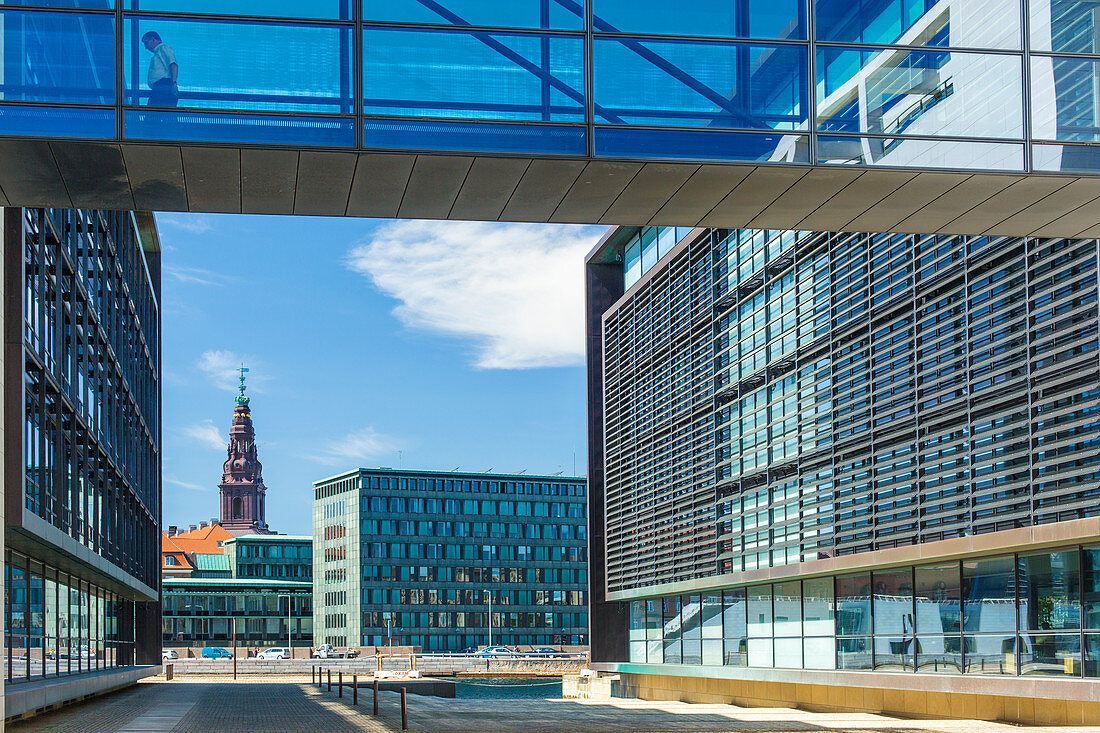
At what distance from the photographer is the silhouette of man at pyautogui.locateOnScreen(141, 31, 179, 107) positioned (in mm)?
15711

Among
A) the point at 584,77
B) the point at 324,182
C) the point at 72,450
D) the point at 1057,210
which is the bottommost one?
the point at 72,450

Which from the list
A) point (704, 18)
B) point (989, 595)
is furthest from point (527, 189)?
point (989, 595)

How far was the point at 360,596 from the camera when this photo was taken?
492ft

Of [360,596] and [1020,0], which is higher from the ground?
[1020,0]

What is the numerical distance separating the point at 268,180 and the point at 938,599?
771 inches

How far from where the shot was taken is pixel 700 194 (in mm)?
17359

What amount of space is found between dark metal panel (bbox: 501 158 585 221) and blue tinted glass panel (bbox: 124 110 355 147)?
234 cm

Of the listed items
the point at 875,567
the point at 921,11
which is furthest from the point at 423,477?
the point at 921,11

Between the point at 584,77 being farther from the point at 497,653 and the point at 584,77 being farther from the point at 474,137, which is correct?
the point at 497,653

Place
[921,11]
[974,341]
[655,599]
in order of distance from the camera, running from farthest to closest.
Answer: [655,599] → [974,341] → [921,11]

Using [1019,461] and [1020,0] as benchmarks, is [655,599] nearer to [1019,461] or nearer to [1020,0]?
[1019,461]

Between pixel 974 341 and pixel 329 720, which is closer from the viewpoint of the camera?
pixel 974 341

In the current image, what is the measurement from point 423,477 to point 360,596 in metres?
16.3

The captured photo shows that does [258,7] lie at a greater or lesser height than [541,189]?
greater
